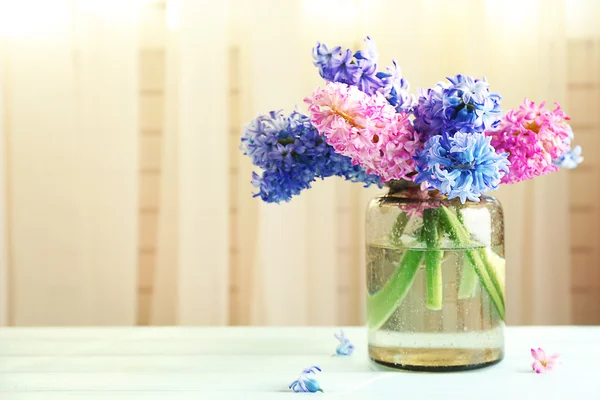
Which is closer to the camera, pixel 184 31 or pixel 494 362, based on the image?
pixel 494 362

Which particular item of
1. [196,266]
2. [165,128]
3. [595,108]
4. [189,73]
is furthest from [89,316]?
[595,108]

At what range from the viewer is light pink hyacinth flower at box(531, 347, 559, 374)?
0.77 m

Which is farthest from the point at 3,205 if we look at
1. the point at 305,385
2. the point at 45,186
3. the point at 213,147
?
the point at 305,385

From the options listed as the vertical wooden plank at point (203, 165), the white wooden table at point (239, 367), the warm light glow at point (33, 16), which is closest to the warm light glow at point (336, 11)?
the vertical wooden plank at point (203, 165)

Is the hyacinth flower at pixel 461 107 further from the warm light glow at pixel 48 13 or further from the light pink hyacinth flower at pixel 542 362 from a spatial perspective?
the warm light glow at pixel 48 13

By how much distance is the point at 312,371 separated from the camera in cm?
73

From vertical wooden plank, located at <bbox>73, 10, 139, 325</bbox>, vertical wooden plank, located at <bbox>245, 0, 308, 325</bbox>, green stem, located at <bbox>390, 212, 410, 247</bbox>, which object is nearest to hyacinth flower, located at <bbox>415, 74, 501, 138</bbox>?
green stem, located at <bbox>390, 212, 410, 247</bbox>

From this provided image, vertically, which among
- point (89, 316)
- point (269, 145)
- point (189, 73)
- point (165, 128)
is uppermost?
point (189, 73)

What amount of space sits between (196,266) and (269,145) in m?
0.94

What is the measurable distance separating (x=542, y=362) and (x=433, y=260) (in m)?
0.16

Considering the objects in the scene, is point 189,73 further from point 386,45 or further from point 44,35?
point 386,45

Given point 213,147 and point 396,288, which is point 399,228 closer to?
point 396,288

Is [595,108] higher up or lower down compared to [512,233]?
higher up

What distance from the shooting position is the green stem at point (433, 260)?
2.42ft
